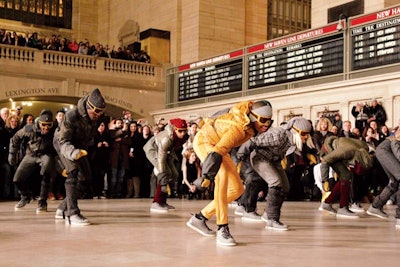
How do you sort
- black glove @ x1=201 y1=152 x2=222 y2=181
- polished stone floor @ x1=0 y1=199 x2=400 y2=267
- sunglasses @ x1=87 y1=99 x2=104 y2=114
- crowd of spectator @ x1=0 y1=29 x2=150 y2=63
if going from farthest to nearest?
1. crowd of spectator @ x1=0 y1=29 x2=150 y2=63
2. sunglasses @ x1=87 y1=99 x2=104 y2=114
3. black glove @ x1=201 y1=152 x2=222 y2=181
4. polished stone floor @ x1=0 y1=199 x2=400 y2=267

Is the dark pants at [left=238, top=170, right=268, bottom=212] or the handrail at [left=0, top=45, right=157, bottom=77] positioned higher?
the handrail at [left=0, top=45, right=157, bottom=77]

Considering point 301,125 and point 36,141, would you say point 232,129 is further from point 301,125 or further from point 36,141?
point 36,141

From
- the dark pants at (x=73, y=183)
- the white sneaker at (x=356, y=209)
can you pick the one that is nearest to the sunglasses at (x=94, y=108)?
the dark pants at (x=73, y=183)

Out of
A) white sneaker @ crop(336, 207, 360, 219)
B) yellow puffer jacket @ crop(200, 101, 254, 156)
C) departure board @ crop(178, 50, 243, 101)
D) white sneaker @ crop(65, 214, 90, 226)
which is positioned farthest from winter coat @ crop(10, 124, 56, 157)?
departure board @ crop(178, 50, 243, 101)

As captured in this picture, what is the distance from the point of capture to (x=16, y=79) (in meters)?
21.4

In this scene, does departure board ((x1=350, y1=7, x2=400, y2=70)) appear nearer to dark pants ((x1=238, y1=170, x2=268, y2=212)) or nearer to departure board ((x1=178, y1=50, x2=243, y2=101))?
departure board ((x1=178, y1=50, x2=243, y2=101))

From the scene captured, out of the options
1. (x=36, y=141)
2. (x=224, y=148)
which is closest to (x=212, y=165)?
(x=224, y=148)

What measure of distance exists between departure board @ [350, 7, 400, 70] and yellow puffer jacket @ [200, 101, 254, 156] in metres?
8.14

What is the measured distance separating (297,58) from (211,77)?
160 inches

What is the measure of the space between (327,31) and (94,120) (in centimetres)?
934

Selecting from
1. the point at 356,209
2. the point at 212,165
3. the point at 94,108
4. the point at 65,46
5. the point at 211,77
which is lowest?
the point at 356,209

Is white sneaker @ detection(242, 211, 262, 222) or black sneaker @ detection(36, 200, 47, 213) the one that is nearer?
white sneaker @ detection(242, 211, 262, 222)

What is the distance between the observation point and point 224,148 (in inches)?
254

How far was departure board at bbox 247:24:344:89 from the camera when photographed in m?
15.7
